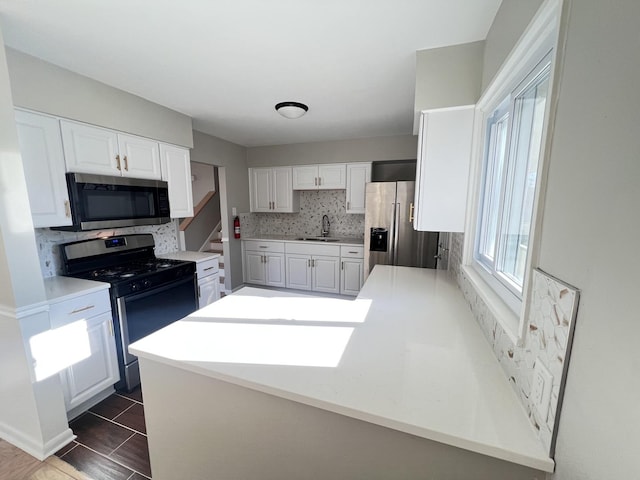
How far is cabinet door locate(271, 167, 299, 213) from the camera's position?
4.23 m

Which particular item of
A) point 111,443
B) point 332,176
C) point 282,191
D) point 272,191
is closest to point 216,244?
point 272,191

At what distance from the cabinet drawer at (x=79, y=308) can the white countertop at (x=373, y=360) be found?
102 cm

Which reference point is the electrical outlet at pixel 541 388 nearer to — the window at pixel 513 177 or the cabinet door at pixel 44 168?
the window at pixel 513 177

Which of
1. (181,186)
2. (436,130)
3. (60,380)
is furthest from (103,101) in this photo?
(436,130)

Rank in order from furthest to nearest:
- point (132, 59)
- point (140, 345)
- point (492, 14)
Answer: point (132, 59), point (492, 14), point (140, 345)

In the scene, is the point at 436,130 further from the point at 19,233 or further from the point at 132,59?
the point at 19,233

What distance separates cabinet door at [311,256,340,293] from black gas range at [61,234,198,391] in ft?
5.89

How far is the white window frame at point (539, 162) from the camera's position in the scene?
2.29 ft

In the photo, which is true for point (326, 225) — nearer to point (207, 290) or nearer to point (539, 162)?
point (207, 290)

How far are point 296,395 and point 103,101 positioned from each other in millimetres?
2603

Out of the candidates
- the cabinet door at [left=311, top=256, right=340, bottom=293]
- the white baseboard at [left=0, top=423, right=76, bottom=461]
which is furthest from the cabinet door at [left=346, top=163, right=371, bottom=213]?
the white baseboard at [left=0, top=423, right=76, bottom=461]

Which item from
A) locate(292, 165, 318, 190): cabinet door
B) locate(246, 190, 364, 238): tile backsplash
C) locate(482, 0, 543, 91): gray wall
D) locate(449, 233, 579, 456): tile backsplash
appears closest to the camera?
locate(449, 233, 579, 456): tile backsplash

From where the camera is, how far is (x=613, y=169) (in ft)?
1.50

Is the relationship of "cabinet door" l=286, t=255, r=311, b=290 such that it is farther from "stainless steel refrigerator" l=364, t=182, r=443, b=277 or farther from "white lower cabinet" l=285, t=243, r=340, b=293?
"stainless steel refrigerator" l=364, t=182, r=443, b=277
